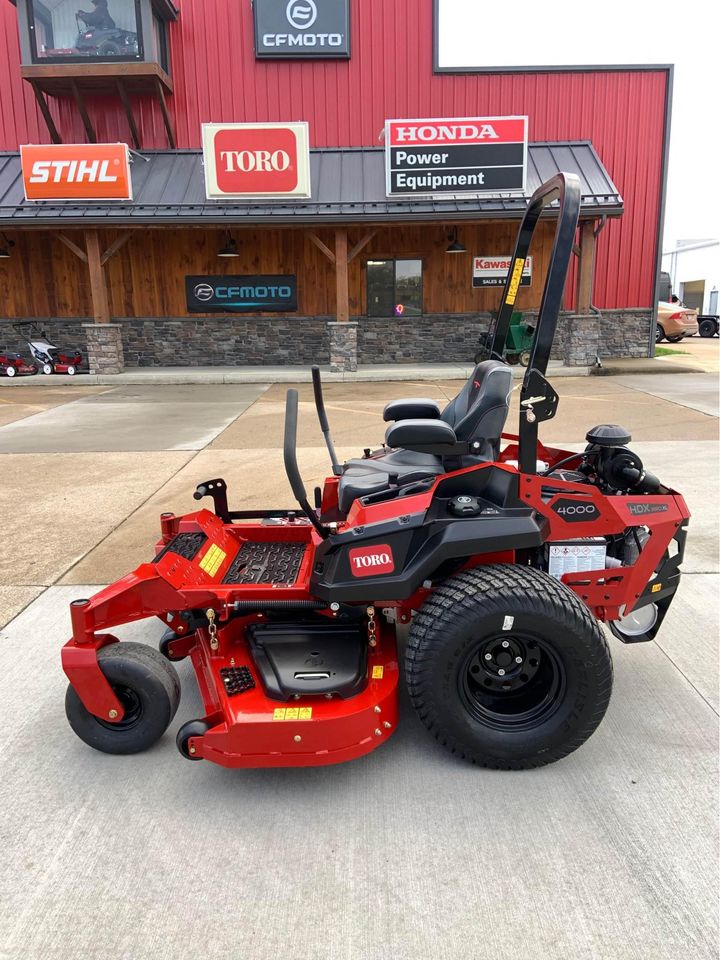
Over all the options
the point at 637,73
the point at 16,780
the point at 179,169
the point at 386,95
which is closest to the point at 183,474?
the point at 16,780

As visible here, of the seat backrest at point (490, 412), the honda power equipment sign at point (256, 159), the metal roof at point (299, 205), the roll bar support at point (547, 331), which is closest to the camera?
the roll bar support at point (547, 331)

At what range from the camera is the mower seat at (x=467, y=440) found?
289cm

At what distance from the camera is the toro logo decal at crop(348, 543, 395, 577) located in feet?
8.38

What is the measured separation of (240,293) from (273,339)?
4.25 ft

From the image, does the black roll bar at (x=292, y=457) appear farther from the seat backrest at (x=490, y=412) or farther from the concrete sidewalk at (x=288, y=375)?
the concrete sidewalk at (x=288, y=375)

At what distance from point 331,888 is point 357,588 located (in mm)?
947

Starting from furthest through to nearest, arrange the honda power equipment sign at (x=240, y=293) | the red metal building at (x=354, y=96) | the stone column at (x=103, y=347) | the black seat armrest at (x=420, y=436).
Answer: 1. the honda power equipment sign at (x=240, y=293)
2. the red metal building at (x=354, y=96)
3. the stone column at (x=103, y=347)
4. the black seat armrest at (x=420, y=436)

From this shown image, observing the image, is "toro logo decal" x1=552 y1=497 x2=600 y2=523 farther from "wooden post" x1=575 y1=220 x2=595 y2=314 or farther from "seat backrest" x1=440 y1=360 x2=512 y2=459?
"wooden post" x1=575 y1=220 x2=595 y2=314

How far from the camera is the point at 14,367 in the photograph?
1477 cm

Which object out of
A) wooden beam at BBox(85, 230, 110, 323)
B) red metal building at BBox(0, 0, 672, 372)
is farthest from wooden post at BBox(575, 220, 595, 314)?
wooden beam at BBox(85, 230, 110, 323)

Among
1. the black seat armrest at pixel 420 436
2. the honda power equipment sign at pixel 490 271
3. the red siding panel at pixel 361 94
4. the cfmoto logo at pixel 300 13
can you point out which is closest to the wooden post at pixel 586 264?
the honda power equipment sign at pixel 490 271

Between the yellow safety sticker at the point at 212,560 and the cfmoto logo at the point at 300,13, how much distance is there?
16.6m

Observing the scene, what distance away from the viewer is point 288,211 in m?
13.9

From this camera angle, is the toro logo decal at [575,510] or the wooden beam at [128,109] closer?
the toro logo decal at [575,510]
